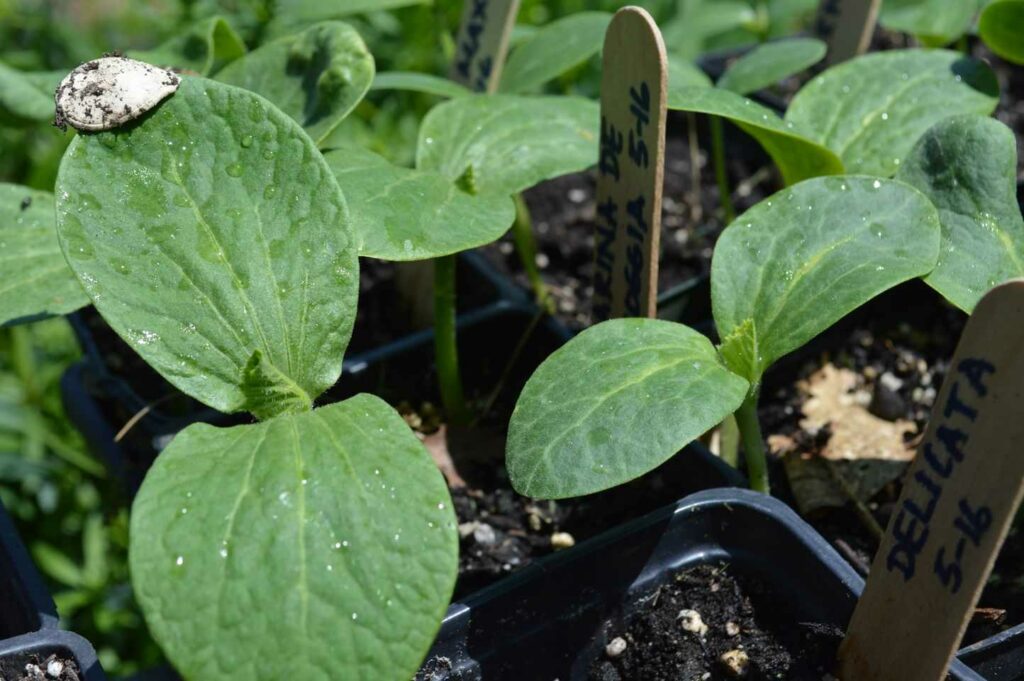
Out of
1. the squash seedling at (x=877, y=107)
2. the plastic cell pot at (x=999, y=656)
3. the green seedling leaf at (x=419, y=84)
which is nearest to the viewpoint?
the plastic cell pot at (x=999, y=656)

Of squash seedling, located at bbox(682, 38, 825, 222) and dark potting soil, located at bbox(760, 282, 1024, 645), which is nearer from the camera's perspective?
dark potting soil, located at bbox(760, 282, 1024, 645)

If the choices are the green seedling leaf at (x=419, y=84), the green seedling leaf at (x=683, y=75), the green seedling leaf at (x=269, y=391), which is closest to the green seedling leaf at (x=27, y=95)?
the green seedling leaf at (x=419, y=84)

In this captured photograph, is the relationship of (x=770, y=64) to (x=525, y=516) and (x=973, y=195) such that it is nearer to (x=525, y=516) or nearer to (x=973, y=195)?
(x=973, y=195)

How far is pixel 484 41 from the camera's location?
137cm

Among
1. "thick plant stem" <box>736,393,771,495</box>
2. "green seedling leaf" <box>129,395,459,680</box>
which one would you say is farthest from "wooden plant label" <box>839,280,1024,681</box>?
"green seedling leaf" <box>129,395,459,680</box>

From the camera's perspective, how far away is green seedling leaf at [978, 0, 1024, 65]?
1241 millimetres

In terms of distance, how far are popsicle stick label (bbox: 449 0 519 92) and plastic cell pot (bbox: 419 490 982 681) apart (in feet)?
2.06

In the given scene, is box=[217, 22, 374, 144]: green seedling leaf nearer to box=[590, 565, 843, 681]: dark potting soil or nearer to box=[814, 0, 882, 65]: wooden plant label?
box=[590, 565, 843, 681]: dark potting soil

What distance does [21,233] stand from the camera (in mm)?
1133

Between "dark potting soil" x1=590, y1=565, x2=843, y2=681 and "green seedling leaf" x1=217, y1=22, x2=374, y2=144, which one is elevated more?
"green seedling leaf" x1=217, y1=22, x2=374, y2=144

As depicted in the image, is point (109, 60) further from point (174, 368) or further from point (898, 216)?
point (898, 216)

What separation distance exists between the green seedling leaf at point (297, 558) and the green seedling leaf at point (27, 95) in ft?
2.14

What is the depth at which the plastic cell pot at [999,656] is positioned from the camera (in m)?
0.91

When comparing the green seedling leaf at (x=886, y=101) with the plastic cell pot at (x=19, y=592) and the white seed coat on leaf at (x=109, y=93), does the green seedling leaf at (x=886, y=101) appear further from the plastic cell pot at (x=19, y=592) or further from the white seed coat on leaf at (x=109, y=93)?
the plastic cell pot at (x=19, y=592)
